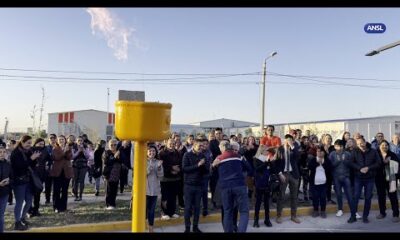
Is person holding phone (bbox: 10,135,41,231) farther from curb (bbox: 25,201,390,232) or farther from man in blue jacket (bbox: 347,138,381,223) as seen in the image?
man in blue jacket (bbox: 347,138,381,223)

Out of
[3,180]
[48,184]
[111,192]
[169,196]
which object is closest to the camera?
[3,180]

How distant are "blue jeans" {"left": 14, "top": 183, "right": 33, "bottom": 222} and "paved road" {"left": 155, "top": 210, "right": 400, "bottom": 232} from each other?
2.55 metres

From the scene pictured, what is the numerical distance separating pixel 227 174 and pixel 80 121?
3650 centimetres

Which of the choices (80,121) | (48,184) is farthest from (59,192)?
(80,121)

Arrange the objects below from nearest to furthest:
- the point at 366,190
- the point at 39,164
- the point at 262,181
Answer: the point at 262,181
the point at 366,190
the point at 39,164

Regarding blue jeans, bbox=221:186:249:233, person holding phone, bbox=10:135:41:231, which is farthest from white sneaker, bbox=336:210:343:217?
person holding phone, bbox=10:135:41:231

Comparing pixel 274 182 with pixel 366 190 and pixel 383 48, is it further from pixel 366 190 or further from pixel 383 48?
pixel 383 48

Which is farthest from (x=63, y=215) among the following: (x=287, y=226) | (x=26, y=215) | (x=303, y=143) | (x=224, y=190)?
(x=303, y=143)

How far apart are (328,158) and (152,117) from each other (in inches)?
290

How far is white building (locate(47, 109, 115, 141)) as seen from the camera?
3853 cm

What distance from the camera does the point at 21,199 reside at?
702 cm

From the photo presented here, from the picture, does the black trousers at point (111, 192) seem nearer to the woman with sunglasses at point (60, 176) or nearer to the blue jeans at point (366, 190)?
the woman with sunglasses at point (60, 176)

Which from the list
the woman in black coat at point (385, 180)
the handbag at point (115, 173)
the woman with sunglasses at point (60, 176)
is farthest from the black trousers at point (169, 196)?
the woman in black coat at point (385, 180)

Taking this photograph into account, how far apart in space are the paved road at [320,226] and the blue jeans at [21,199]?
2.55 metres
